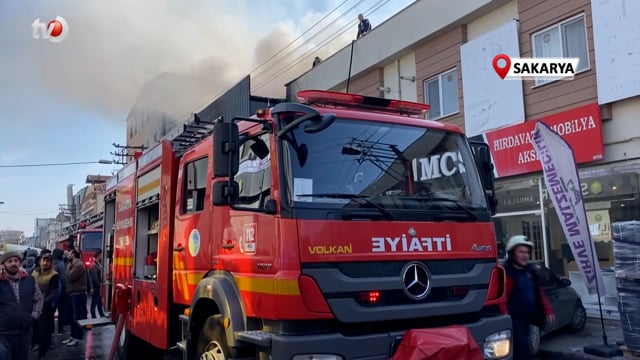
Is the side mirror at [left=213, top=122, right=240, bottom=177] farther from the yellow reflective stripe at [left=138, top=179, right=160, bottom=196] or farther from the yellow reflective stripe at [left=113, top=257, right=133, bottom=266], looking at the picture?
the yellow reflective stripe at [left=113, top=257, right=133, bottom=266]

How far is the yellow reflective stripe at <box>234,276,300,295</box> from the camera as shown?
363 centimetres

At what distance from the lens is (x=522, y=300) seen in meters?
5.05

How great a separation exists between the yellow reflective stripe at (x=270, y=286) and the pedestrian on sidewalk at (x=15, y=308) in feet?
Answer: 9.85

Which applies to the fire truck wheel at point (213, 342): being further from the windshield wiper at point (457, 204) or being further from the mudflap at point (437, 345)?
the windshield wiper at point (457, 204)

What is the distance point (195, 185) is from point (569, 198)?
5.26 m

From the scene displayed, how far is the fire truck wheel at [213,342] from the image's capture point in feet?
13.7

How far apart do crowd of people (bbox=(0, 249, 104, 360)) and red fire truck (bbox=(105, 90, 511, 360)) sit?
1.89 meters

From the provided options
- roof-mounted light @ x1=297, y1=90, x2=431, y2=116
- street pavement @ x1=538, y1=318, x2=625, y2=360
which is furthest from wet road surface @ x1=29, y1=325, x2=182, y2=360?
street pavement @ x1=538, y1=318, x2=625, y2=360

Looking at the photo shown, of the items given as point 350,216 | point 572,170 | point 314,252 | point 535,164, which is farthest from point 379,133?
point 535,164

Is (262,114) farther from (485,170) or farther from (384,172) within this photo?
(485,170)

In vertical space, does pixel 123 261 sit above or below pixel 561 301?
above

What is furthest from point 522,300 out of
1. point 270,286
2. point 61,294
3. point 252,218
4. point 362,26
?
point 362,26

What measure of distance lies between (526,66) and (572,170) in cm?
404

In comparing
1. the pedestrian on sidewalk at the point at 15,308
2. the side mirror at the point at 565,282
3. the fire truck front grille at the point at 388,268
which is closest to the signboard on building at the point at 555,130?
the side mirror at the point at 565,282
